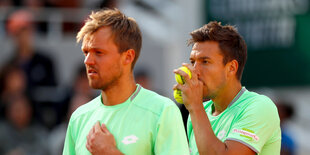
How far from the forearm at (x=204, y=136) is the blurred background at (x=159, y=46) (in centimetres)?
528

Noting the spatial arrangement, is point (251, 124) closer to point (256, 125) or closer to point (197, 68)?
point (256, 125)

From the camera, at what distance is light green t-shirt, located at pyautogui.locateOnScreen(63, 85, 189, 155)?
14.3ft

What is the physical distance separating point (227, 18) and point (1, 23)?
3.87 m

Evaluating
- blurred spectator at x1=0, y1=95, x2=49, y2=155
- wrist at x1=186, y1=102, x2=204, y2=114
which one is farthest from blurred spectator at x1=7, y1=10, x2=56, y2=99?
wrist at x1=186, y1=102, x2=204, y2=114

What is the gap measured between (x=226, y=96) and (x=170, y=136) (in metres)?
0.83

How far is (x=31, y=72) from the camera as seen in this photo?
10078 mm

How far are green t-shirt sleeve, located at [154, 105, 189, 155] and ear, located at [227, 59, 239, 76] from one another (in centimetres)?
76

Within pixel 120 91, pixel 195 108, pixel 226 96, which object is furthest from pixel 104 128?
pixel 226 96

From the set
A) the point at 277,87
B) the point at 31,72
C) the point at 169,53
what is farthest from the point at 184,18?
the point at 31,72

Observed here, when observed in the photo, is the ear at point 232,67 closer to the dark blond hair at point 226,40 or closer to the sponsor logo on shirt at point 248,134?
→ the dark blond hair at point 226,40

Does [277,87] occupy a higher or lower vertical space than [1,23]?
lower

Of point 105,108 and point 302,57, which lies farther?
point 302,57

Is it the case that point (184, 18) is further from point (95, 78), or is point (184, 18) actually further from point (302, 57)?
point (95, 78)

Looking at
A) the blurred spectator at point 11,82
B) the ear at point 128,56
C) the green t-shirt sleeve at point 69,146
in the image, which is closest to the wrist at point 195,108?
the ear at point 128,56
